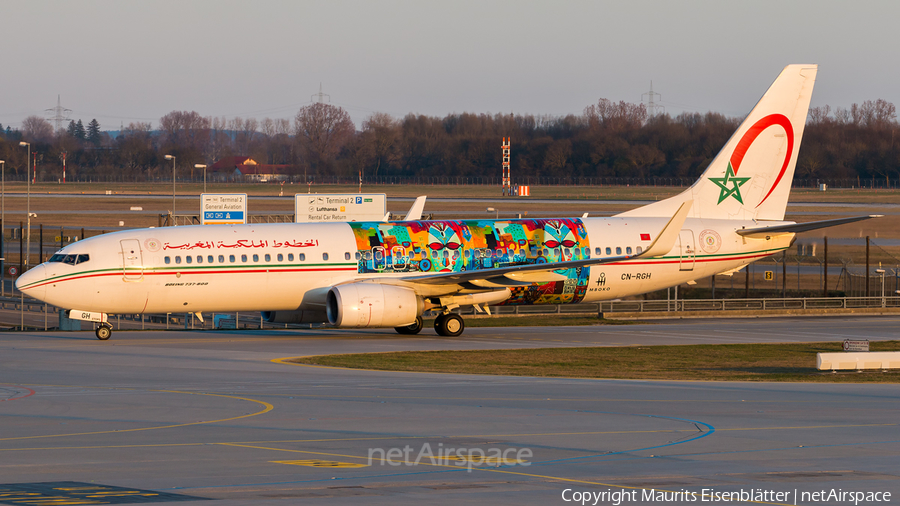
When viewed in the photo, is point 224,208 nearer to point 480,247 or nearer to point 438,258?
point 438,258

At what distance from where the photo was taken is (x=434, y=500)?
11.2 metres

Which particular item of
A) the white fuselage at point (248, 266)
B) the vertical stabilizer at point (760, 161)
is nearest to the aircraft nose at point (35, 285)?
the white fuselage at point (248, 266)

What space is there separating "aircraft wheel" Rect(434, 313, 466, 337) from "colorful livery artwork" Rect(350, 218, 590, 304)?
75.8 inches

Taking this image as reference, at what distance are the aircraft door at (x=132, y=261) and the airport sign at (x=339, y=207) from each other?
25.5 m

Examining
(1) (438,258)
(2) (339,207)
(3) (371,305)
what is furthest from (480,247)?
(2) (339,207)

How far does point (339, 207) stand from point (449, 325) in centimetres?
2395

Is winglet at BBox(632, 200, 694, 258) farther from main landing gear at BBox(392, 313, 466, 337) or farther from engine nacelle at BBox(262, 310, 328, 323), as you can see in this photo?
engine nacelle at BBox(262, 310, 328, 323)

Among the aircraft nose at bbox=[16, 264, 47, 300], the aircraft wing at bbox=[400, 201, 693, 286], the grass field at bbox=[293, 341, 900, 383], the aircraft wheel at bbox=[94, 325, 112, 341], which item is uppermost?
the aircraft wing at bbox=[400, 201, 693, 286]

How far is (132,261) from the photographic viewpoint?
32.6 metres

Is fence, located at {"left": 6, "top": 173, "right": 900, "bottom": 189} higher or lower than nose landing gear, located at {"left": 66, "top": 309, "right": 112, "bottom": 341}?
higher

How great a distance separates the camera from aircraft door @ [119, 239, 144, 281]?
32.5 m

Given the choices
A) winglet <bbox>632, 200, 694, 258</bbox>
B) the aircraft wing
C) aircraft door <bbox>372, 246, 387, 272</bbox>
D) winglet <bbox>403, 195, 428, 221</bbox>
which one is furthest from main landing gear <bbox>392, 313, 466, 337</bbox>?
winglet <bbox>632, 200, 694, 258</bbox>

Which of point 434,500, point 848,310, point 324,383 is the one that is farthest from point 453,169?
point 434,500

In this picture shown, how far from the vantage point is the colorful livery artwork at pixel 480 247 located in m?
34.9
